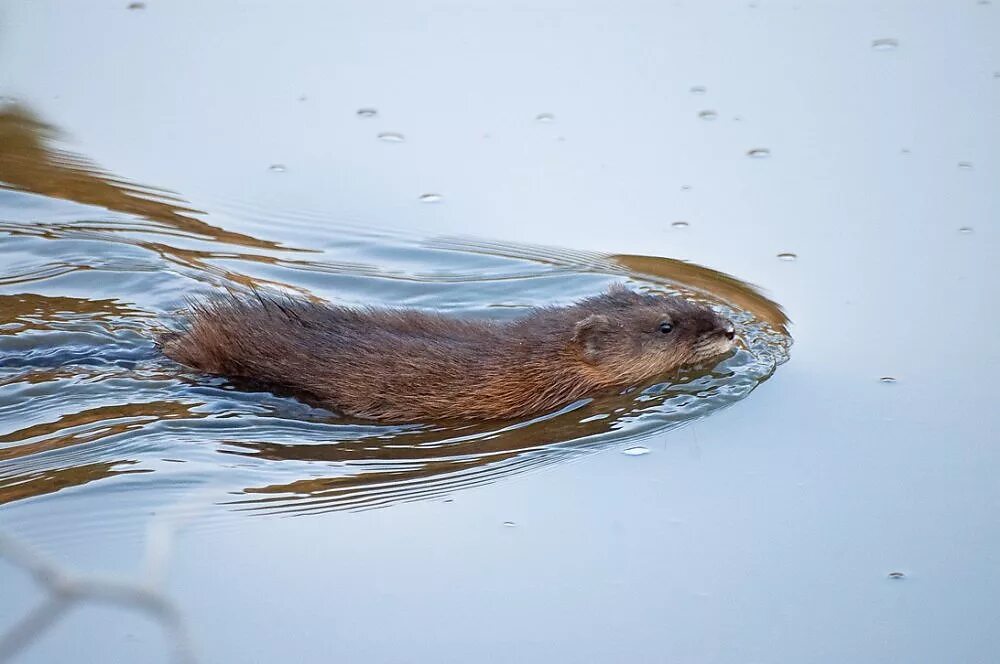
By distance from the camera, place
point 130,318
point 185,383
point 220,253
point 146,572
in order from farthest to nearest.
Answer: point 220,253 → point 130,318 → point 185,383 → point 146,572

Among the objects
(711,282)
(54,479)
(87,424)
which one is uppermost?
(711,282)

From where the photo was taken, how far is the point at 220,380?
5.45 m

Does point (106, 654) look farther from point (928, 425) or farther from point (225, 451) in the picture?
point (928, 425)

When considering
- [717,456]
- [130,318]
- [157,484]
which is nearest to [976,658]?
[717,456]

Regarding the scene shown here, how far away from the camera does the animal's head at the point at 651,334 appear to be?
5707mm

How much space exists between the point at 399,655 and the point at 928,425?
2.24 meters

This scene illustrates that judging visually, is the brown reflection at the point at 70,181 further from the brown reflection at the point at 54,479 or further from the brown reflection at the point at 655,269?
the brown reflection at the point at 54,479

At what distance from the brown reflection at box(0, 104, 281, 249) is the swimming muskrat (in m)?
1.04

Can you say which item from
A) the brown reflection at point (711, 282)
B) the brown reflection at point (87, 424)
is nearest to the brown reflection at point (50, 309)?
the brown reflection at point (87, 424)

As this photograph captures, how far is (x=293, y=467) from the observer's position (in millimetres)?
4863

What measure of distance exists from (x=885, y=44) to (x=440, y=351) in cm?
355

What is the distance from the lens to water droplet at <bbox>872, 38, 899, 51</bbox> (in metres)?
7.40

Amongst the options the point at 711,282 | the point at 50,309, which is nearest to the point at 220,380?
the point at 50,309

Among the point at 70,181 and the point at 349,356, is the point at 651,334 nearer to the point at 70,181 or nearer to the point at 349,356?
the point at 349,356
